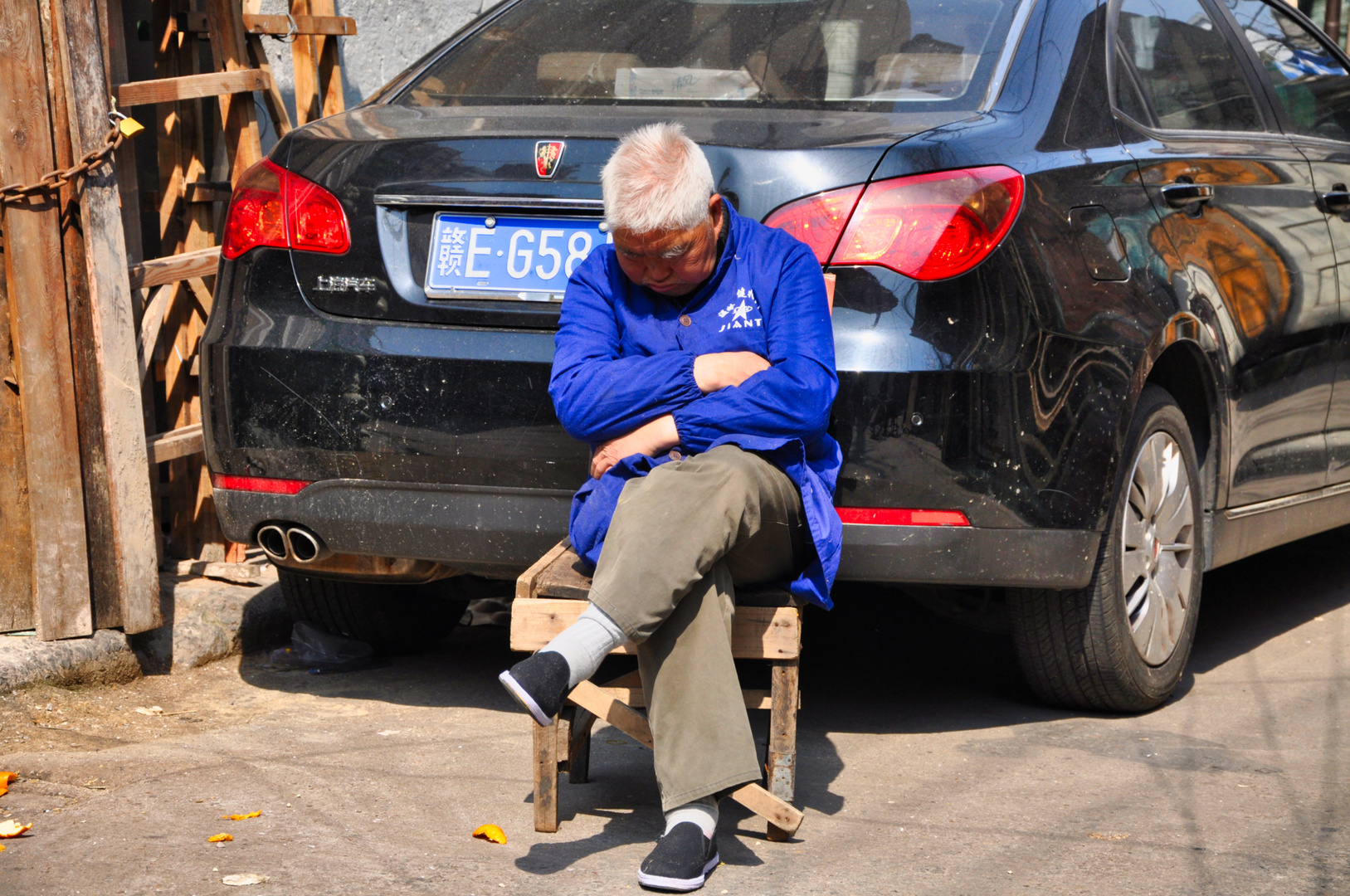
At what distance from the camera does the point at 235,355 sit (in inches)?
131

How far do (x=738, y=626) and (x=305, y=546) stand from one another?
1086 millimetres

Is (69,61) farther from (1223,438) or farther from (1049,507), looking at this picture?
(1223,438)

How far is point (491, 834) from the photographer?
112 inches

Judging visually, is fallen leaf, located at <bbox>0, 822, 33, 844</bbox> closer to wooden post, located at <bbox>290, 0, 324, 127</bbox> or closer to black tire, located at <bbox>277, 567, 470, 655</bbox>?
black tire, located at <bbox>277, 567, 470, 655</bbox>

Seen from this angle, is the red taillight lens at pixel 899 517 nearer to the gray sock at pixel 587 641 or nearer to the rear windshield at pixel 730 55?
the gray sock at pixel 587 641

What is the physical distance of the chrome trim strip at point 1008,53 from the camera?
10.6 ft

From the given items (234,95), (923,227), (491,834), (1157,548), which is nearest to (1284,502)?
(1157,548)

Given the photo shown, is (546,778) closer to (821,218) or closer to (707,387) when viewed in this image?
(707,387)

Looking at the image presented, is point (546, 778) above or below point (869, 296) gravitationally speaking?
below

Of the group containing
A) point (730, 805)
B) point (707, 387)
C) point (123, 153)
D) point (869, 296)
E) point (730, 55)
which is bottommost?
point (730, 805)

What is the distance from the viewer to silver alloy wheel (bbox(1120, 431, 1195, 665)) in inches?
136

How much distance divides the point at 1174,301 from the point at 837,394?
38.7 inches

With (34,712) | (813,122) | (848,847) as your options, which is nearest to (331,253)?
(813,122)

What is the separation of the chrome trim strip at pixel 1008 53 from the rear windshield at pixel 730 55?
2cm
